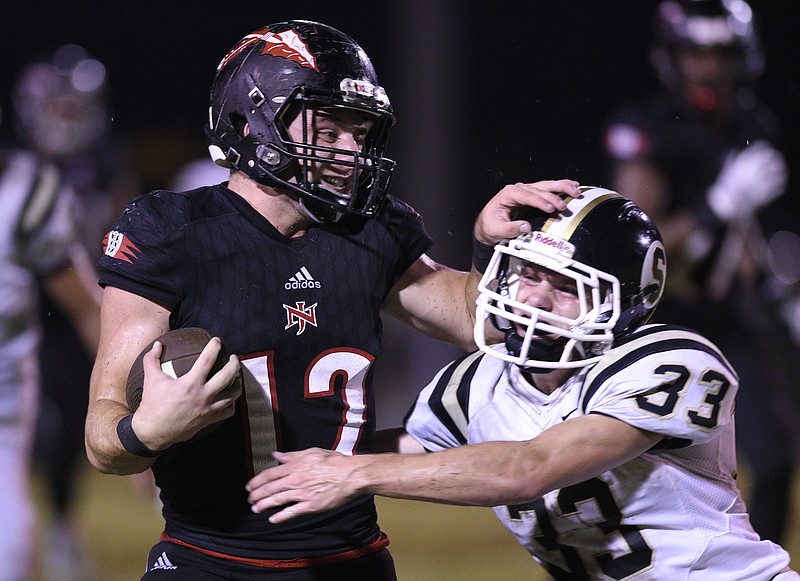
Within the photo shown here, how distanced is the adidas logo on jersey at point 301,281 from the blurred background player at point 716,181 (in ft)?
8.42

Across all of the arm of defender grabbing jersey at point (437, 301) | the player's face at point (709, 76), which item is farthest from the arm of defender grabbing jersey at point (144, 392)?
the player's face at point (709, 76)

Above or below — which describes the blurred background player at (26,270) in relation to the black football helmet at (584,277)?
below

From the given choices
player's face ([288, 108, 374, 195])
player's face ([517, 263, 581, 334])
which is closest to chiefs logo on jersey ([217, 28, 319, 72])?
player's face ([288, 108, 374, 195])

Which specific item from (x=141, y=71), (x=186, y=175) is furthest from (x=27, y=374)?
(x=141, y=71)

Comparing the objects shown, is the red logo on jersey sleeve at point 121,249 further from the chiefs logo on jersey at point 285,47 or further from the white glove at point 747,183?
the white glove at point 747,183

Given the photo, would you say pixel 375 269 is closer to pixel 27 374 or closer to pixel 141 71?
pixel 27 374

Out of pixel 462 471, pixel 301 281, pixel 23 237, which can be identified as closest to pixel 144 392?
pixel 301 281

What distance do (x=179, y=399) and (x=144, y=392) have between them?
8cm

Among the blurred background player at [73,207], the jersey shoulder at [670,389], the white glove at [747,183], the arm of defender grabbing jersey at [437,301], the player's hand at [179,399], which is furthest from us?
the blurred background player at [73,207]

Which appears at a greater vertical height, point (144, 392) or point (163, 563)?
point (144, 392)

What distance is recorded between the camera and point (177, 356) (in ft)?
6.52

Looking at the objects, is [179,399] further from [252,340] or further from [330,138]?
[330,138]

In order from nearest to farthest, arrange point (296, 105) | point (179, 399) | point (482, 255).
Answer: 1. point (179, 399)
2. point (296, 105)
3. point (482, 255)

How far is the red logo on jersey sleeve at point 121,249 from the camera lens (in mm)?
2139
